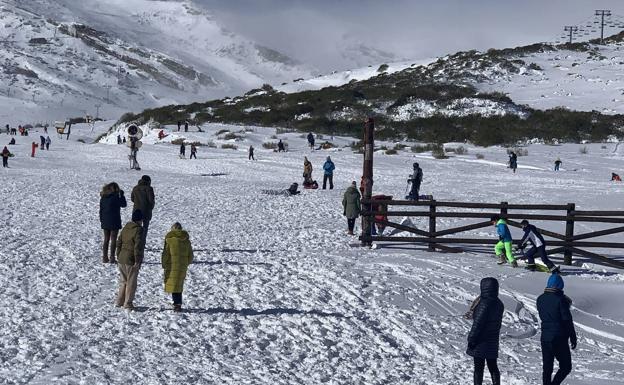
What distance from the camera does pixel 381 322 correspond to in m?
11.7

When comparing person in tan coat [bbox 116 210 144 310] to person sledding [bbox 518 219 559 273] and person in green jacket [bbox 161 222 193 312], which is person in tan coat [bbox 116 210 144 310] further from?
person sledding [bbox 518 219 559 273]

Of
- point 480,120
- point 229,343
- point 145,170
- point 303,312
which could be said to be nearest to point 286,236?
point 303,312

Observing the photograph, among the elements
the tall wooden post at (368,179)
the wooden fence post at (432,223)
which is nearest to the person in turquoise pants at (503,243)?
the wooden fence post at (432,223)

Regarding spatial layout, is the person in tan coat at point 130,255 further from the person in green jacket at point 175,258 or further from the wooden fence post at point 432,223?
the wooden fence post at point 432,223

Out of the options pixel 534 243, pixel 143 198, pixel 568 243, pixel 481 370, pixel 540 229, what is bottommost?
pixel 481 370

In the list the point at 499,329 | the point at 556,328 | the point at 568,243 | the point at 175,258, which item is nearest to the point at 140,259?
the point at 175,258

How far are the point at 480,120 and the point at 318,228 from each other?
173 ft

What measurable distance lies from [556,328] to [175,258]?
17.3ft

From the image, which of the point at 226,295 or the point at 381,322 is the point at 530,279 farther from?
the point at 226,295

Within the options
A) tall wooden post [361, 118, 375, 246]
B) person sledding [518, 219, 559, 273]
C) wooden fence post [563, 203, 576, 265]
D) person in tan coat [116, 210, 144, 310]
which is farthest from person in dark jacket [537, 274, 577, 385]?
tall wooden post [361, 118, 375, 246]

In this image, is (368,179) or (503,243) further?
(368,179)

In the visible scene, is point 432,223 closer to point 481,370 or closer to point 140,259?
point 140,259

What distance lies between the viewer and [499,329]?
874 cm

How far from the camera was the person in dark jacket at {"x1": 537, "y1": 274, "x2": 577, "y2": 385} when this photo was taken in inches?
346
